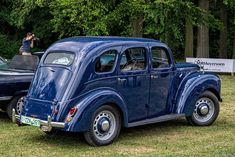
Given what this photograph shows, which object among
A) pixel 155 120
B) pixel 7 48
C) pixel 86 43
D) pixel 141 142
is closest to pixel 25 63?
pixel 86 43

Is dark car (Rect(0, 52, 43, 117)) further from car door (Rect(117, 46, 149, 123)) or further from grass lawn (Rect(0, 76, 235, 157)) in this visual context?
car door (Rect(117, 46, 149, 123))

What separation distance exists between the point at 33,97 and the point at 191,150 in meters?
2.79

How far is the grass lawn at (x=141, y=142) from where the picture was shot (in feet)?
26.1

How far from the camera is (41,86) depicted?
8.63 metres

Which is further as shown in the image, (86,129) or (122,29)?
(122,29)

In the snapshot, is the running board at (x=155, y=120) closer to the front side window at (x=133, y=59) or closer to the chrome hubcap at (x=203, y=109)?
the chrome hubcap at (x=203, y=109)

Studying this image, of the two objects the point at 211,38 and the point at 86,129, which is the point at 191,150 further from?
the point at 211,38

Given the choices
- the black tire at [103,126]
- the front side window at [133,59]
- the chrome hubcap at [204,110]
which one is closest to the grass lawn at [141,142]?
the black tire at [103,126]

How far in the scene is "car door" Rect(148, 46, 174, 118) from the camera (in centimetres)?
935

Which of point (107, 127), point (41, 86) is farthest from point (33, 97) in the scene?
point (107, 127)

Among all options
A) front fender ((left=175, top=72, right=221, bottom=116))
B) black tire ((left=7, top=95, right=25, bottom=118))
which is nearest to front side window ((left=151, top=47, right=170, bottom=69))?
front fender ((left=175, top=72, right=221, bottom=116))

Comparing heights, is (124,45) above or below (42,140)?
above

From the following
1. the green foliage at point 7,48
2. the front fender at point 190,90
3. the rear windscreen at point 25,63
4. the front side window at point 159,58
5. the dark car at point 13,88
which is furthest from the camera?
the green foliage at point 7,48

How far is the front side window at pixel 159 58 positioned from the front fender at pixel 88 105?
1269 mm
